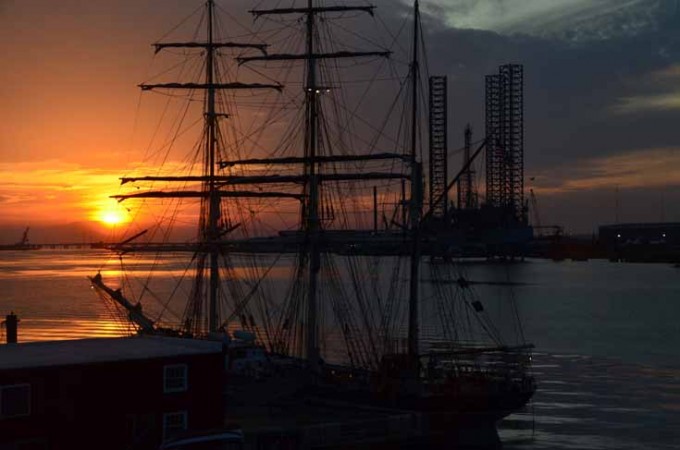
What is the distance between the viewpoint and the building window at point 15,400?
26.2m

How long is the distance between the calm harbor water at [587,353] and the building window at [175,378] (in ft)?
53.4

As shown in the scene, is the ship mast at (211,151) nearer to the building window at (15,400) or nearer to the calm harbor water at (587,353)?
the calm harbor water at (587,353)

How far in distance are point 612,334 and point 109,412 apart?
2581 inches

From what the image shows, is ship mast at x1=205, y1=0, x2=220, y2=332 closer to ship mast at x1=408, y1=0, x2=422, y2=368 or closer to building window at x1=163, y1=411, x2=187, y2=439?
ship mast at x1=408, y1=0, x2=422, y2=368

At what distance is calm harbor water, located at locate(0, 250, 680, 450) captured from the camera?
42844 millimetres

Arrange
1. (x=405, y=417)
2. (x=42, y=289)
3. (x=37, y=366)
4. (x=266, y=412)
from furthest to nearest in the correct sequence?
(x=42, y=289) < (x=266, y=412) < (x=405, y=417) < (x=37, y=366)

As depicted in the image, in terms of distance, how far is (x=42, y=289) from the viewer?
16425 centimetres

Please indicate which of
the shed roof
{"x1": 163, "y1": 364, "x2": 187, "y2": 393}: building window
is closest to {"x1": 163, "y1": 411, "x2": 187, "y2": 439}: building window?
{"x1": 163, "y1": 364, "x2": 187, "y2": 393}: building window

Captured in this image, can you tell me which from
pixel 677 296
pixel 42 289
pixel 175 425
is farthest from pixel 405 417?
pixel 42 289

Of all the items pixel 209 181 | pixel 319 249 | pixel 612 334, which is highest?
pixel 209 181

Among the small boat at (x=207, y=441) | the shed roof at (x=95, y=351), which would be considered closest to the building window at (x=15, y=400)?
the shed roof at (x=95, y=351)

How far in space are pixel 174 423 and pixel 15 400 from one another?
460 centimetres

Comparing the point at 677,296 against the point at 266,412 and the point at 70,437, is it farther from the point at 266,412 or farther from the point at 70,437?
A: the point at 70,437

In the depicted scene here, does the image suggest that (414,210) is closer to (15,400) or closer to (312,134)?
(312,134)
